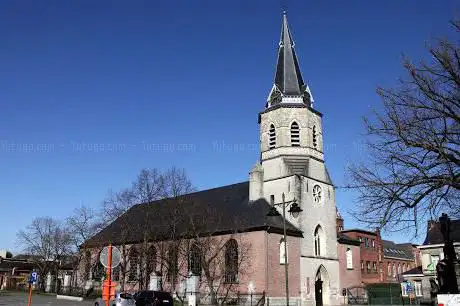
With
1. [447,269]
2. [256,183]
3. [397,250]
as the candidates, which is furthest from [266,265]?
[397,250]

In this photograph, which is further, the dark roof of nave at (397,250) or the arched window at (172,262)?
the dark roof of nave at (397,250)

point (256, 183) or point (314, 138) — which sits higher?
point (314, 138)

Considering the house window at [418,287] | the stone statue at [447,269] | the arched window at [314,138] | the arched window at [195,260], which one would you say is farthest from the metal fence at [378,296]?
the stone statue at [447,269]

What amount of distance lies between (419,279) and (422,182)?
40413 mm

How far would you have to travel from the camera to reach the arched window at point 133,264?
4550cm

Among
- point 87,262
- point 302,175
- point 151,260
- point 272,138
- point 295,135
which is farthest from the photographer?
point 87,262

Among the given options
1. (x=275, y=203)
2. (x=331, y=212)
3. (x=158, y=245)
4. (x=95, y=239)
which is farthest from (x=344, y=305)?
(x=95, y=239)

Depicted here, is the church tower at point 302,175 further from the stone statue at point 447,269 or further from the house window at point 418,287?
the stone statue at point 447,269

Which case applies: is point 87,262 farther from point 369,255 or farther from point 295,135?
point 369,255

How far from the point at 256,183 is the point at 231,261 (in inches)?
309

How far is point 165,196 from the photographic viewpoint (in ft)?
139

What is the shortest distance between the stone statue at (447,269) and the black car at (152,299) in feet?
54.2

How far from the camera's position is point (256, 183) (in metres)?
41.9

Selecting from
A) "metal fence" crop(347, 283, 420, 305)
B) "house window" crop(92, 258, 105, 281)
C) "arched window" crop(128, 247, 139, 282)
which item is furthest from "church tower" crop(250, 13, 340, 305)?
"house window" crop(92, 258, 105, 281)
